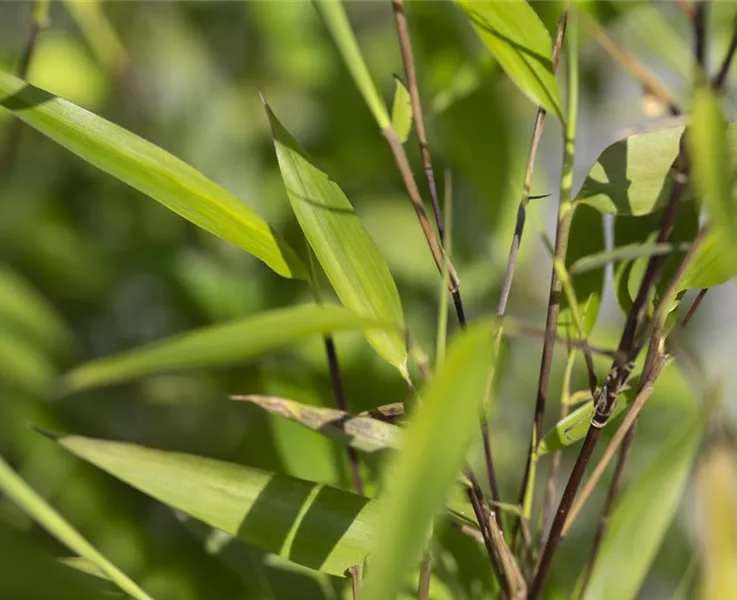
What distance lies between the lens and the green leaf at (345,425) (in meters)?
0.24

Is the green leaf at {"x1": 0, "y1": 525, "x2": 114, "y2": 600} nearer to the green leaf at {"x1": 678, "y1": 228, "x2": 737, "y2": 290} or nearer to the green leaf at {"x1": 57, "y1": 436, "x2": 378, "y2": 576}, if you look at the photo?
the green leaf at {"x1": 57, "y1": 436, "x2": 378, "y2": 576}

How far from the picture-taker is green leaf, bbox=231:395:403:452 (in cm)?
24

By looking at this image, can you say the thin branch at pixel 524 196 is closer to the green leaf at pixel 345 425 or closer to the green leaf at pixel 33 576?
the green leaf at pixel 345 425

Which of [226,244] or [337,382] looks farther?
[226,244]

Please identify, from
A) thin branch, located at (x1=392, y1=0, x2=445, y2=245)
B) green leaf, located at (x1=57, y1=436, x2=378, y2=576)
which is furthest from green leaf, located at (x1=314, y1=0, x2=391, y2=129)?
green leaf, located at (x1=57, y1=436, x2=378, y2=576)

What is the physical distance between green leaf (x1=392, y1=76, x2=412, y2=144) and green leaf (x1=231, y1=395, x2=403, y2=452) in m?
0.09

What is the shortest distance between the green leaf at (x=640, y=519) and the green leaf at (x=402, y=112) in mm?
123

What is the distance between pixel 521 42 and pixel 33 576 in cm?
23

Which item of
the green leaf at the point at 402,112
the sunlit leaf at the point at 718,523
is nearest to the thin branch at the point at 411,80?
the green leaf at the point at 402,112

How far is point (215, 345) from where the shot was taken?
165 millimetres

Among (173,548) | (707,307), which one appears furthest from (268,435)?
(707,307)

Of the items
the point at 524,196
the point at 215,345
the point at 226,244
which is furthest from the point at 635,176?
the point at 226,244

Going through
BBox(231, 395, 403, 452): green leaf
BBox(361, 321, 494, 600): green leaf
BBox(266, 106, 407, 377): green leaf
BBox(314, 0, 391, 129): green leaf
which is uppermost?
BBox(314, 0, 391, 129): green leaf

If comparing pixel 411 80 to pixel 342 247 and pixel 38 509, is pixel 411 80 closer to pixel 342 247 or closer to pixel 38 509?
pixel 342 247
